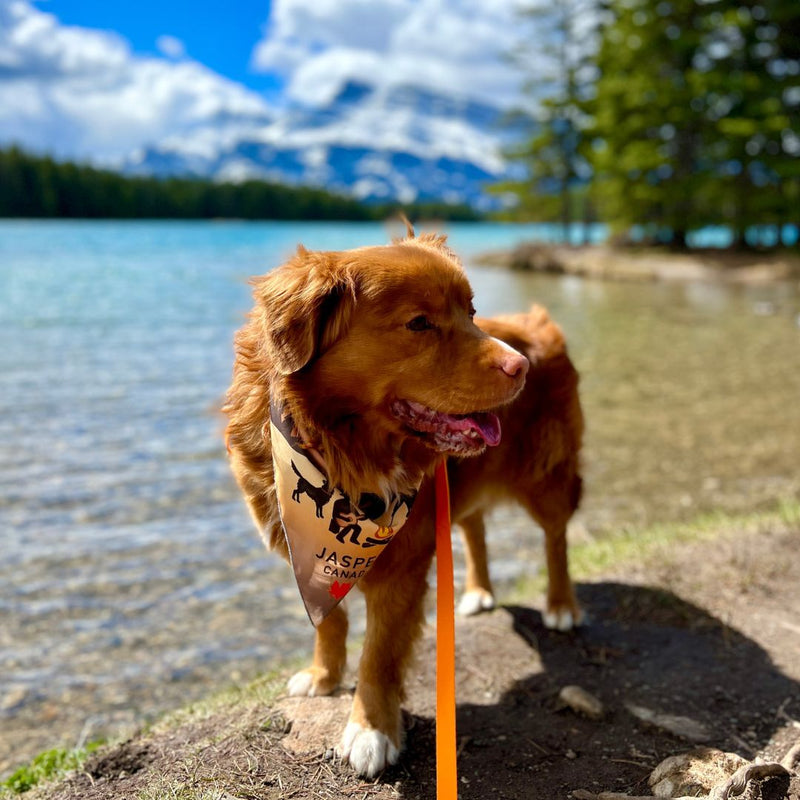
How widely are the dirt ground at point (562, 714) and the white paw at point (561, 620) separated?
0.05 m

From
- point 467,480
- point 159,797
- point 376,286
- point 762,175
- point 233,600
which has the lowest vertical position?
point 233,600

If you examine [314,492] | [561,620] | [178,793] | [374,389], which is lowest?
[561,620]

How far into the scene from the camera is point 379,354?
117 inches

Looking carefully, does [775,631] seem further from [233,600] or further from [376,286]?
[233,600]

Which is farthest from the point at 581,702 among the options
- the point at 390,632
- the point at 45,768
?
the point at 45,768

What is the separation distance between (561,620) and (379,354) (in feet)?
7.81

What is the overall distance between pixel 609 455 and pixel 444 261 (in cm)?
611

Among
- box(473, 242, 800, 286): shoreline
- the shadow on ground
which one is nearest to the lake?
the shadow on ground

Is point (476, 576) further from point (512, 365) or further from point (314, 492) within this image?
point (512, 365)

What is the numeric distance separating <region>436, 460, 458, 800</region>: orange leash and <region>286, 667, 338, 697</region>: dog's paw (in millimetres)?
885

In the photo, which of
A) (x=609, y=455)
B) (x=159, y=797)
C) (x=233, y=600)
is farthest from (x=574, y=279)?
(x=159, y=797)

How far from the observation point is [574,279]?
3522 cm

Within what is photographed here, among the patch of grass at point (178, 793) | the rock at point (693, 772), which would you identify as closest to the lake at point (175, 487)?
the patch of grass at point (178, 793)

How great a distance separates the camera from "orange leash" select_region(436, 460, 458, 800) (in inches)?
109
